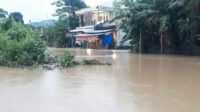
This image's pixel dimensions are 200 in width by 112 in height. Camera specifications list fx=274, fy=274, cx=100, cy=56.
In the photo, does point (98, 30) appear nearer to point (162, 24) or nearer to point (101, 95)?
point (162, 24)

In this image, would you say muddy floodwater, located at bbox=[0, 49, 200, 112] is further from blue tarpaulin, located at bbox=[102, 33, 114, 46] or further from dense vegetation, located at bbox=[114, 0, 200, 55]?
blue tarpaulin, located at bbox=[102, 33, 114, 46]

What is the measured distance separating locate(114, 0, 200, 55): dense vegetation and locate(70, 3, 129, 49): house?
6.33 metres

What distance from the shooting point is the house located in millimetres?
31703

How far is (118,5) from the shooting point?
74.7 ft

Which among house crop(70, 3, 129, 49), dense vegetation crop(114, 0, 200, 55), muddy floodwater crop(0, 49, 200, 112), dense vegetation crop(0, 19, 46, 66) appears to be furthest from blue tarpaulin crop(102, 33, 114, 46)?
muddy floodwater crop(0, 49, 200, 112)

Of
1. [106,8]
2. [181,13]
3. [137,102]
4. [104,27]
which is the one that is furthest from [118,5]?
[137,102]

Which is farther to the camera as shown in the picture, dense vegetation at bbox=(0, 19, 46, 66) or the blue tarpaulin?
the blue tarpaulin

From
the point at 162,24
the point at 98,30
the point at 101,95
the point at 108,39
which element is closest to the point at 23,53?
the point at 101,95

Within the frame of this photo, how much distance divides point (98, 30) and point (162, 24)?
49.8 ft

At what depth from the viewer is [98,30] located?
3378 centimetres

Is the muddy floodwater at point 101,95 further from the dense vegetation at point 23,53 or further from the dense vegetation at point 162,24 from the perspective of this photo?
the dense vegetation at point 162,24

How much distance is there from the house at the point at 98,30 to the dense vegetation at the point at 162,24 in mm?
6334

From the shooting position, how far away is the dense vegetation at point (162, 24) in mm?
18453

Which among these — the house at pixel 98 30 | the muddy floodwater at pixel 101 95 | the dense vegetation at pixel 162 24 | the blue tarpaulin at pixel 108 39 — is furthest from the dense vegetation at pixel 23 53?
the blue tarpaulin at pixel 108 39
